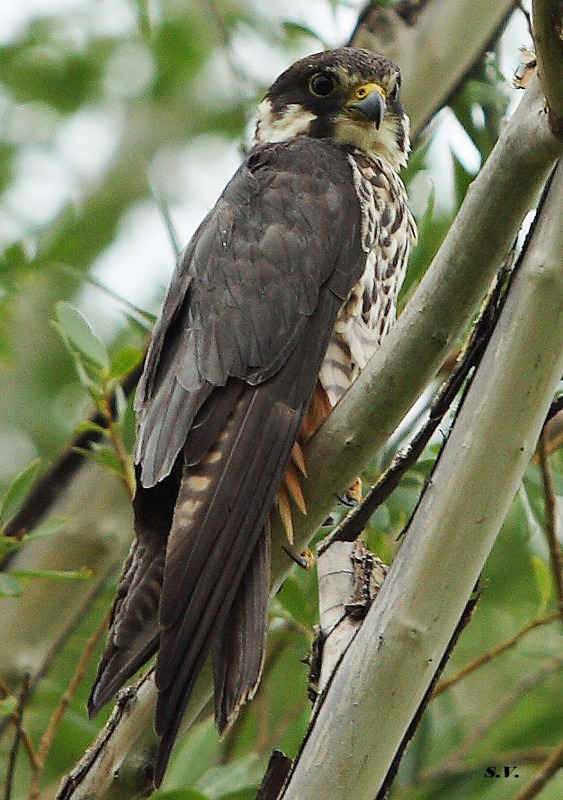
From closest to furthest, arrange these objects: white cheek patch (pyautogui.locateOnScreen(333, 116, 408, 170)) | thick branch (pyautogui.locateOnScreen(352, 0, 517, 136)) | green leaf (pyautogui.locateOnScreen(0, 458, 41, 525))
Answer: green leaf (pyautogui.locateOnScreen(0, 458, 41, 525)) < white cheek patch (pyautogui.locateOnScreen(333, 116, 408, 170)) < thick branch (pyautogui.locateOnScreen(352, 0, 517, 136))

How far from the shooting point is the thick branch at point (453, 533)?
202cm

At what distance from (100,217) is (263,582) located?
4.00 metres

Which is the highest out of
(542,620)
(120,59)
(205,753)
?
(120,59)

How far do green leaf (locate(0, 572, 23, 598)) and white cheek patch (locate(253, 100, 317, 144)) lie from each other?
164 centimetres

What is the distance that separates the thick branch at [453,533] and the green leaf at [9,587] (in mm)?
922

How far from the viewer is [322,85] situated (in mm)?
3871

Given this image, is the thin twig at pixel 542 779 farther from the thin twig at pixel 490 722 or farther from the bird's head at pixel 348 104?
the bird's head at pixel 348 104

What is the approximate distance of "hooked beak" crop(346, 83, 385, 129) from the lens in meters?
3.70

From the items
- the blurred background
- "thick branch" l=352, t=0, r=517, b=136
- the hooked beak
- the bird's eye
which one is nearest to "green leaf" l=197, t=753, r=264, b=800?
the blurred background

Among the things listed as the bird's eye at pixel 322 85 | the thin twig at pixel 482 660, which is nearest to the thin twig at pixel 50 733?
the thin twig at pixel 482 660

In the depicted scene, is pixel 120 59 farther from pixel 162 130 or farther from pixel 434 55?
pixel 434 55

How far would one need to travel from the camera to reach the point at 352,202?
3.34 metres

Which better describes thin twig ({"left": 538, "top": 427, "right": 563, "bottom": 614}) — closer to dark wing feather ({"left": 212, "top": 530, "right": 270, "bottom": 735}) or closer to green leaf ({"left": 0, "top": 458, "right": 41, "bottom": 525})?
dark wing feather ({"left": 212, "top": 530, "right": 270, "bottom": 735})

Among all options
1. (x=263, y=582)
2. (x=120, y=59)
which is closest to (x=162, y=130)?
(x=120, y=59)
